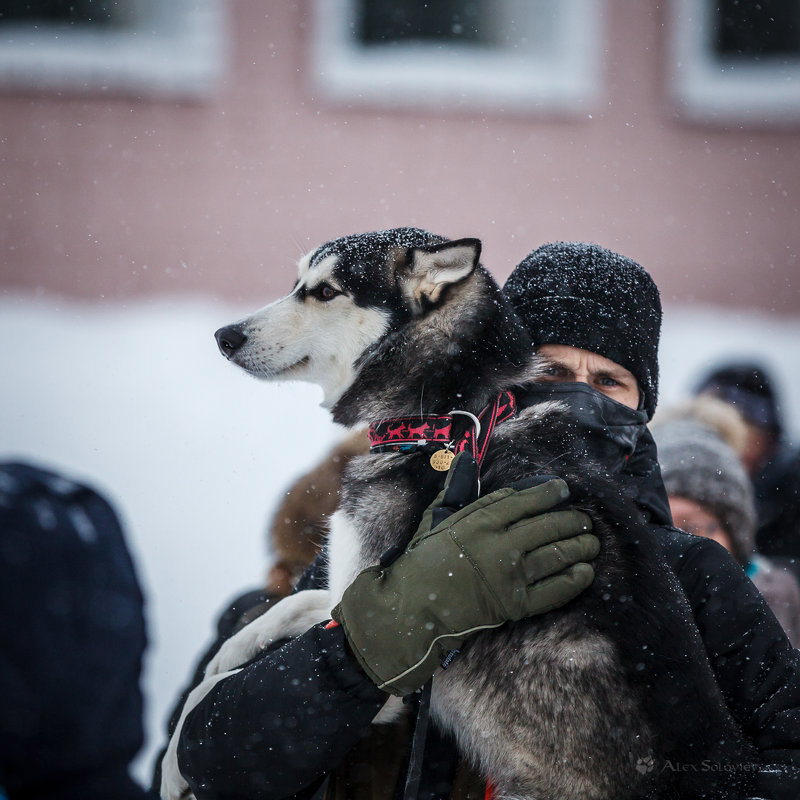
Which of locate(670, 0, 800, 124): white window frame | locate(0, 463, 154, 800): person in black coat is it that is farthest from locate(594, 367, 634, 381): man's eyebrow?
locate(670, 0, 800, 124): white window frame

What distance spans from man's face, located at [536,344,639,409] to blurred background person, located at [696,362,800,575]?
1534 mm

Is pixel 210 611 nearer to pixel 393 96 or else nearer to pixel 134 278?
pixel 134 278

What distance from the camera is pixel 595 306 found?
73.7 inches

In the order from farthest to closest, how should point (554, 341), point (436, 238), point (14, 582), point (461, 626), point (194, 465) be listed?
point (194, 465)
point (436, 238)
point (554, 341)
point (14, 582)
point (461, 626)

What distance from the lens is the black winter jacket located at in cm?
139

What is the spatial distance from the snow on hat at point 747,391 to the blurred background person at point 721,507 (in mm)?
1155

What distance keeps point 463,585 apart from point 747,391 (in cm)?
310

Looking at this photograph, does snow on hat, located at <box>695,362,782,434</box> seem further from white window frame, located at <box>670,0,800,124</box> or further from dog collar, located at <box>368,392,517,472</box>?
white window frame, located at <box>670,0,800,124</box>

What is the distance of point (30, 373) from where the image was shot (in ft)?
20.4

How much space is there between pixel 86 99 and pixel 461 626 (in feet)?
20.0

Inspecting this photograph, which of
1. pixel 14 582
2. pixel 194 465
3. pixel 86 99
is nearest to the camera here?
pixel 14 582

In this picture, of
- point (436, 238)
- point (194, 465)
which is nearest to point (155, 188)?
point (194, 465)

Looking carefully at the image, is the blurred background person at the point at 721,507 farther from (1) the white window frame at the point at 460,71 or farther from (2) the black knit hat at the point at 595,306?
(1) the white window frame at the point at 460,71

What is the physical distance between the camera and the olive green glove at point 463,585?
1.37 meters
